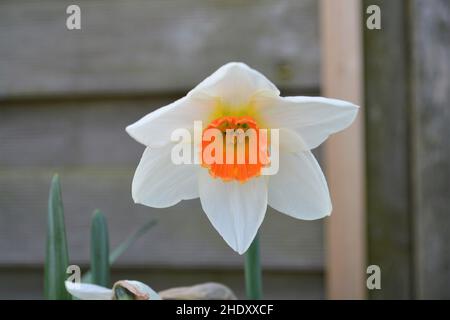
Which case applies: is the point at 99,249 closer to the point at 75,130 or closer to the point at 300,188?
the point at 300,188

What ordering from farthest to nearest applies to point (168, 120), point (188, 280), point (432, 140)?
1. point (188, 280)
2. point (432, 140)
3. point (168, 120)

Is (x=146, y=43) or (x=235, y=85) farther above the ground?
(x=146, y=43)

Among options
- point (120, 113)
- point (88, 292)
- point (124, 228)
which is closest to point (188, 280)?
point (124, 228)

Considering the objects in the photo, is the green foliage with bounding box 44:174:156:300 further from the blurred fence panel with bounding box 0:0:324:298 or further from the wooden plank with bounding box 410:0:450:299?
the wooden plank with bounding box 410:0:450:299

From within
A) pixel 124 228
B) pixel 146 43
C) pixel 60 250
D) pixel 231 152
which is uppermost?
pixel 146 43

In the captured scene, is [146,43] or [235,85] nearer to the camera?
[235,85]

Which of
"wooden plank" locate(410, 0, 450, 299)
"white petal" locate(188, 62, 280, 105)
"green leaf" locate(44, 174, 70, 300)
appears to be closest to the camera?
"white petal" locate(188, 62, 280, 105)

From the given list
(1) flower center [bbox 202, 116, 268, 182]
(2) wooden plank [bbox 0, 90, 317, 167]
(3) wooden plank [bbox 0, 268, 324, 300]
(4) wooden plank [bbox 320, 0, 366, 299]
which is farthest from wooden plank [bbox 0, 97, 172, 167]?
(1) flower center [bbox 202, 116, 268, 182]

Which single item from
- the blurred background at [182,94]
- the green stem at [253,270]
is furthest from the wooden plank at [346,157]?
the green stem at [253,270]
